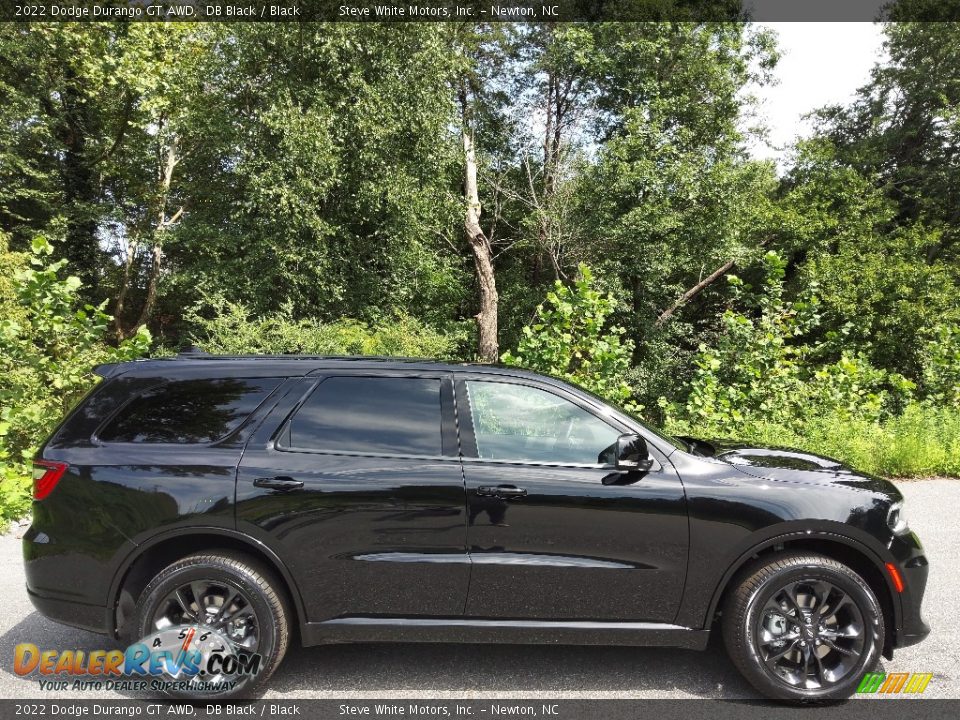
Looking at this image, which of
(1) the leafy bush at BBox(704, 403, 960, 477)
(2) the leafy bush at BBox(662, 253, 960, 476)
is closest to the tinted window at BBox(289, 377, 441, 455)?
(2) the leafy bush at BBox(662, 253, 960, 476)

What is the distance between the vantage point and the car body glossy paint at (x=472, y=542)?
332 centimetres

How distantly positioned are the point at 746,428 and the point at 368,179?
424 inches

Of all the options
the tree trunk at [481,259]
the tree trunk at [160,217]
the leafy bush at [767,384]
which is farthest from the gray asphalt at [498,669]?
the tree trunk at [160,217]

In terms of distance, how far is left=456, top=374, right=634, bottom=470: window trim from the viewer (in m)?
3.43

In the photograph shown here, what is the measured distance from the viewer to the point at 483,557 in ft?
10.9

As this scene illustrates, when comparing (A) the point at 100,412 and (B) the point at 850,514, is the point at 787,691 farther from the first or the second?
(A) the point at 100,412

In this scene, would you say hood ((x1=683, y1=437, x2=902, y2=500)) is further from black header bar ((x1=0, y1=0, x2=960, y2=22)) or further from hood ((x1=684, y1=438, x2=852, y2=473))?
black header bar ((x1=0, y1=0, x2=960, y2=22))

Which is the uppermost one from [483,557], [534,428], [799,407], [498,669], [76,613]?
[534,428]

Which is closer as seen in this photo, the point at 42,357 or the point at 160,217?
the point at 42,357

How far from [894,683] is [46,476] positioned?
4584 mm

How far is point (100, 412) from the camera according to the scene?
11.8 feet

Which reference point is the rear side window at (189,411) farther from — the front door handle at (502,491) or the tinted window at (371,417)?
the front door handle at (502,491)

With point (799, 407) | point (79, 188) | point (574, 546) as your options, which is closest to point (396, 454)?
point (574, 546)

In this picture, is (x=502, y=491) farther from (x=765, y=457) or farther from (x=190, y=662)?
(x=190, y=662)
